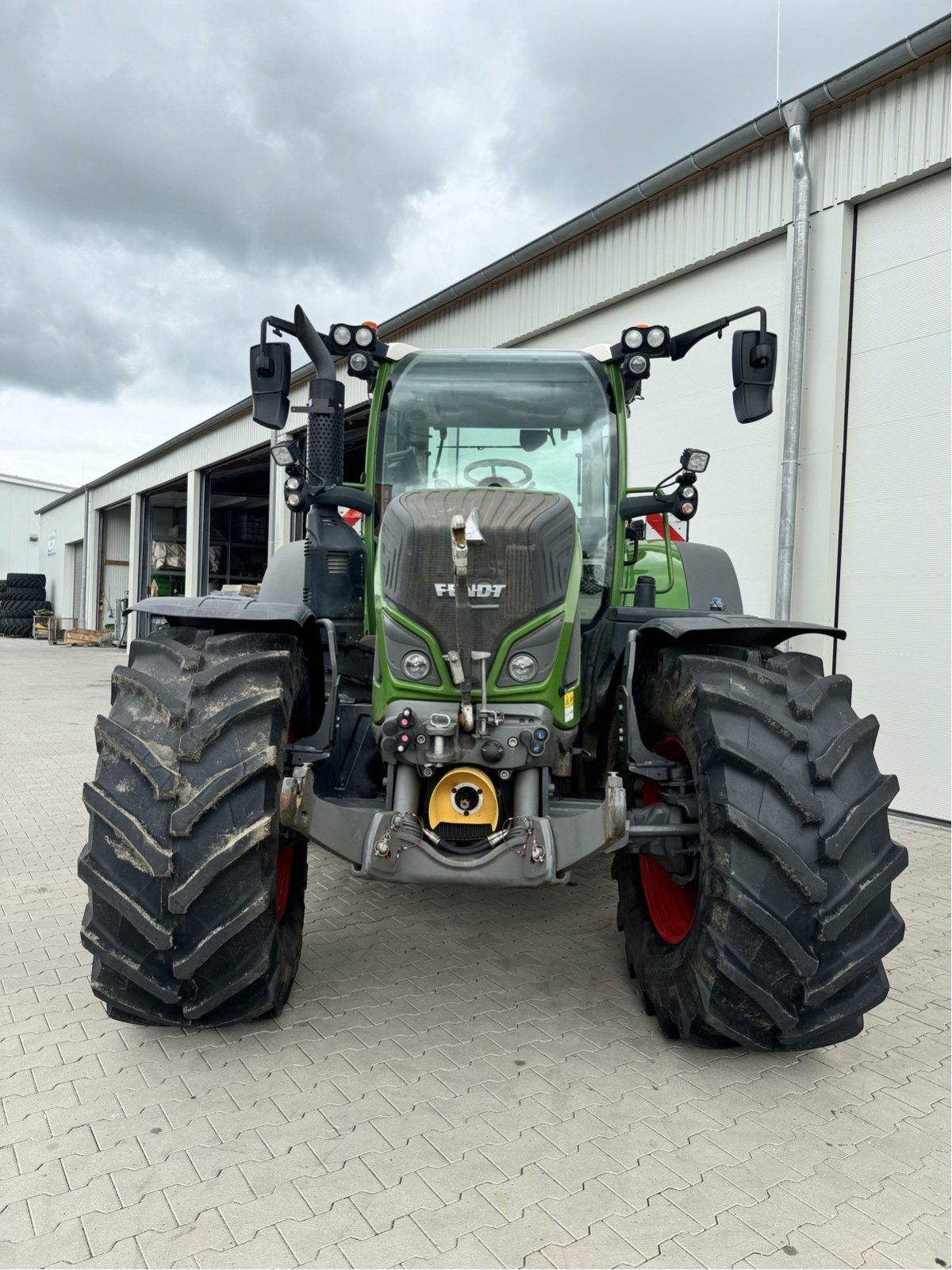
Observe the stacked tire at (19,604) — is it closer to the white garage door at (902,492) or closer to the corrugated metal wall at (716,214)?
the corrugated metal wall at (716,214)

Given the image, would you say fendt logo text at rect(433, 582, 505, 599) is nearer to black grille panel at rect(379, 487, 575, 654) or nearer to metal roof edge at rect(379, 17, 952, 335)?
black grille panel at rect(379, 487, 575, 654)

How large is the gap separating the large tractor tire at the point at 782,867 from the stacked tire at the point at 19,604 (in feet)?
111

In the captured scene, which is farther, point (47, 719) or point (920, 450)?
point (47, 719)

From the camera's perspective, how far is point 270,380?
3.65 meters

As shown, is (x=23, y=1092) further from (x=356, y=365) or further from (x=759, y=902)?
(x=356, y=365)

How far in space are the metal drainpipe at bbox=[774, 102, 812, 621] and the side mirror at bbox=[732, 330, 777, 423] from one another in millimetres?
3176

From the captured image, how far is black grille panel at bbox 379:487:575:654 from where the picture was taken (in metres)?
2.86

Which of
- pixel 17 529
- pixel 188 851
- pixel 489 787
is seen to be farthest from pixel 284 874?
pixel 17 529

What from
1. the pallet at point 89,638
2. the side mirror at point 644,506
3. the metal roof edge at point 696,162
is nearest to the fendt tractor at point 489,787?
the side mirror at point 644,506

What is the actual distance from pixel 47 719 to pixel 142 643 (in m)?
8.95

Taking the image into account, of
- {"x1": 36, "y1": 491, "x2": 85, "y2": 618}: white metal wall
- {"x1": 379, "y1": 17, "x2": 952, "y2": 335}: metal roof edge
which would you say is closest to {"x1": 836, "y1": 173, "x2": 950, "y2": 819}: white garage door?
{"x1": 379, "y1": 17, "x2": 952, "y2": 335}: metal roof edge

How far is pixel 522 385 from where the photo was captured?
3.79 metres

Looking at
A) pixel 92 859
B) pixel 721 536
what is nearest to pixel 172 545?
pixel 721 536

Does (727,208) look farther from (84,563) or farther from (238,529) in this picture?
(84,563)
